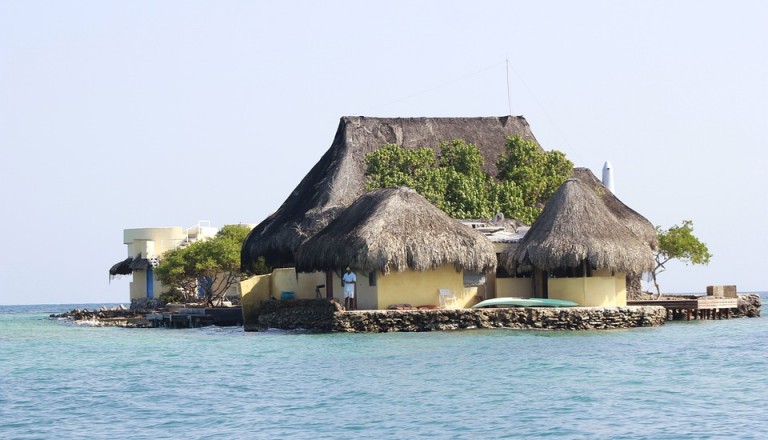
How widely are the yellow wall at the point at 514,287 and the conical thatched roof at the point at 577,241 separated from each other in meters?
0.75

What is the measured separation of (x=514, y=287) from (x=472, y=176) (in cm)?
866

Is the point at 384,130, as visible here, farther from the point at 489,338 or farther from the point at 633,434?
the point at 633,434

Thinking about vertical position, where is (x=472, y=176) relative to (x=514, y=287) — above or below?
above

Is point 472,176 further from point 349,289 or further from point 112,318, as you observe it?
point 112,318

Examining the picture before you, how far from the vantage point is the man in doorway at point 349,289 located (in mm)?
29859

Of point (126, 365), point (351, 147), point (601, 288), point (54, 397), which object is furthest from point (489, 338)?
point (351, 147)

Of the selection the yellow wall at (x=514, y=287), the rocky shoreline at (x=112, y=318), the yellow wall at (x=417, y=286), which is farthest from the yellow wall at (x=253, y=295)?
the yellow wall at (x=514, y=287)

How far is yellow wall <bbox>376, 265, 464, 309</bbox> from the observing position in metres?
29.5

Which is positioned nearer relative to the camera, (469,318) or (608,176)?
(469,318)

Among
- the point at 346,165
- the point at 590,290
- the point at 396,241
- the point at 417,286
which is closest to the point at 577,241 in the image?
the point at 590,290

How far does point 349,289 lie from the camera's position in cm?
2994

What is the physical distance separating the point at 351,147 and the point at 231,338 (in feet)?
39.0

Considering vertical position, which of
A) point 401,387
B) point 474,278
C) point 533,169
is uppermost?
point 533,169

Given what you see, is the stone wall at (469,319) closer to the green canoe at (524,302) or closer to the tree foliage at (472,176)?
the green canoe at (524,302)
